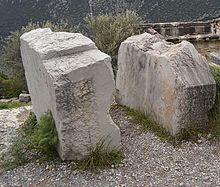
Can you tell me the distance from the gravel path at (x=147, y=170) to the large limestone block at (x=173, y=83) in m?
0.47

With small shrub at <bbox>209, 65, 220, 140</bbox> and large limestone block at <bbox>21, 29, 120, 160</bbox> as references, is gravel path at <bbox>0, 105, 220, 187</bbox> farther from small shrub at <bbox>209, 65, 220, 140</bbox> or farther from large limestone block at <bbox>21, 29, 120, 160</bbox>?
large limestone block at <bbox>21, 29, 120, 160</bbox>

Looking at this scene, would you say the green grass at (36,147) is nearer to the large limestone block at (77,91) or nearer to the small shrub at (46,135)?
the small shrub at (46,135)

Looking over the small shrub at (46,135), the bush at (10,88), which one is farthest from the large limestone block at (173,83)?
the bush at (10,88)

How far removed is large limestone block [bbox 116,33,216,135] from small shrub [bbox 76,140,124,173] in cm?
119

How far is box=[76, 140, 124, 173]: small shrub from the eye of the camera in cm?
727

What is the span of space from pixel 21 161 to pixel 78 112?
143 centimetres

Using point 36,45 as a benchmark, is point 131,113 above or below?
below

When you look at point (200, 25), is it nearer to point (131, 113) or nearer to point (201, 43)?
point (201, 43)

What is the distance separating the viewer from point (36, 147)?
7.68m

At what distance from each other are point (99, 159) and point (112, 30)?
13.6 m

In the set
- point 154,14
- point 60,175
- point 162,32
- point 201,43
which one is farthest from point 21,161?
point 154,14

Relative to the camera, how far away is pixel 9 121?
10.1 meters

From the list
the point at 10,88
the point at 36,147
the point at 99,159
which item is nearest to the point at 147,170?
the point at 99,159

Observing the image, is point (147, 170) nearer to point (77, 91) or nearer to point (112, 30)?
point (77, 91)
